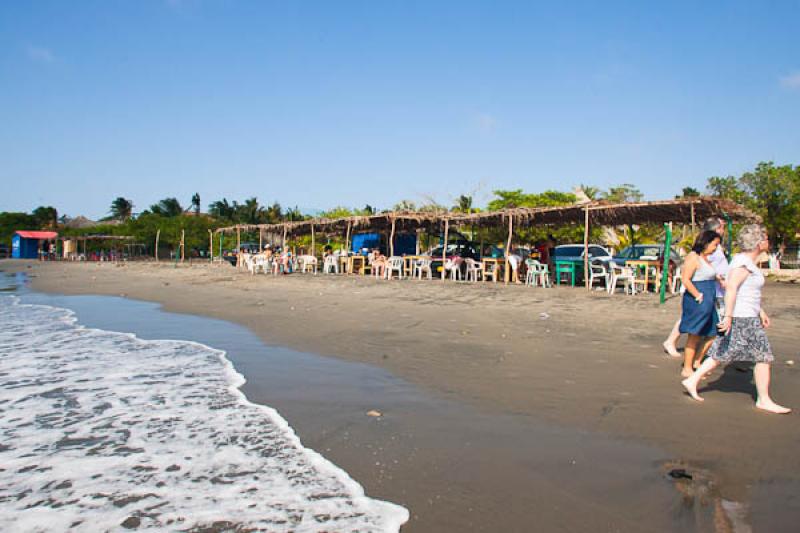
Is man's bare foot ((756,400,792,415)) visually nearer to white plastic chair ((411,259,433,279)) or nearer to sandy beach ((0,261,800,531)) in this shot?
sandy beach ((0,261,800,531))

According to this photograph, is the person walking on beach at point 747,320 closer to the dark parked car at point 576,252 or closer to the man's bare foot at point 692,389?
the man's bare foot at point 692,389

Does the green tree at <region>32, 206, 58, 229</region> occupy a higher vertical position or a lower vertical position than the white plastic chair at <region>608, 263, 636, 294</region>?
higher

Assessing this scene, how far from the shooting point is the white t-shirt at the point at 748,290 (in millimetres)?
3785

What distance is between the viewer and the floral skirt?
3.71 m

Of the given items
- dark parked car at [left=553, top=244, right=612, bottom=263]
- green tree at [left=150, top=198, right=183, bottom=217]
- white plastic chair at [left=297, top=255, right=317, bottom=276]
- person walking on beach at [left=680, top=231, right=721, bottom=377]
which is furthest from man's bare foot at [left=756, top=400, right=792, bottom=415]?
green tree at [left=150, top=198, right=183, bottom=217]

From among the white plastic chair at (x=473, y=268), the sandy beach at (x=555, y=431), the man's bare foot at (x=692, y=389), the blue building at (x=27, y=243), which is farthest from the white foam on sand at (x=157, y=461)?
the blue building at (x=27, y=243)

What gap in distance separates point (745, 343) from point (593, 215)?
1168 centimetres

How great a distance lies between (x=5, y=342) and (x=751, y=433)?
27.3 feet

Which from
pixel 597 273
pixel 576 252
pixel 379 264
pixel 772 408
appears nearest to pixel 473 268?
pixel 576 252

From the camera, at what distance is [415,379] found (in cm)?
470

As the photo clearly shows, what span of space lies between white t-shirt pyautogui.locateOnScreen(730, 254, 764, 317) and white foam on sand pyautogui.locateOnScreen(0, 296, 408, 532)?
303 cm

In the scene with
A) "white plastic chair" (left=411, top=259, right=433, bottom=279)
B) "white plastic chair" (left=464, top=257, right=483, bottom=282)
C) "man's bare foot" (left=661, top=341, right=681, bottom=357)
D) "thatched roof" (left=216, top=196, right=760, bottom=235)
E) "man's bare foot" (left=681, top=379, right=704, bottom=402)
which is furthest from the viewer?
"white plastic chair" (left=411, top=259, right=433, bottom=279)

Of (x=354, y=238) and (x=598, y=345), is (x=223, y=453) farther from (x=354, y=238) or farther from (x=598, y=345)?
(x=354, y=238)

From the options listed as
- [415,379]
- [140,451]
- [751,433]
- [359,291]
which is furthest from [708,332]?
[359,291]
